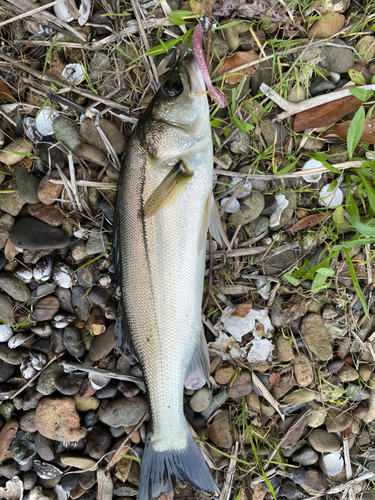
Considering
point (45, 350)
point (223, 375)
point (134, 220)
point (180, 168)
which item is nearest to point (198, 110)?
point (180, 168)

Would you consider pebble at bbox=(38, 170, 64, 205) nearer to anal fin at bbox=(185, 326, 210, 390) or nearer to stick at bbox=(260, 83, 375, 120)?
anal fin at bbox=(185, 326, 210, 390)

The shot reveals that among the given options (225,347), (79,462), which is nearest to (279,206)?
(225,347)

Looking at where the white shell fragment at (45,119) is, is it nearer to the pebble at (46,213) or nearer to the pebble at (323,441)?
the pebble at (46,213)

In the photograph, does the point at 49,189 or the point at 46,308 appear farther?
the point at 46,308

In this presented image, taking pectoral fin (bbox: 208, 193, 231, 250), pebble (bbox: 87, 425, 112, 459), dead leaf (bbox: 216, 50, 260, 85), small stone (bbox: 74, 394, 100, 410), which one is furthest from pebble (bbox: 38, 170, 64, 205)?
pebble (bbox: 87, 425, 112, 459)

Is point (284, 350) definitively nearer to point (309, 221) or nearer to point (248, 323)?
point (248, 323)

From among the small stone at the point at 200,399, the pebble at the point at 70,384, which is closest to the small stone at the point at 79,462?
the pebble at the point at 70,384

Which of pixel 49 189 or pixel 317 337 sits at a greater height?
pixel 49 189
